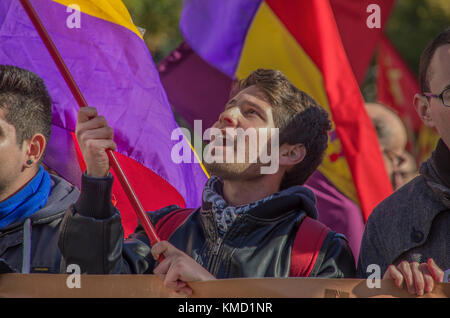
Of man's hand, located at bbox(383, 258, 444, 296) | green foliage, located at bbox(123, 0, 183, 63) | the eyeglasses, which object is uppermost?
green foliage, located at bbox(123, 0, 183, 63)

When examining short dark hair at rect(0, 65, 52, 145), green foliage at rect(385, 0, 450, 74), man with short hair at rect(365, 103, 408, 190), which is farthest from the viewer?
green foliage at rect(385, 0, 450, 74)

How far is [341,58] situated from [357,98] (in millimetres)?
313

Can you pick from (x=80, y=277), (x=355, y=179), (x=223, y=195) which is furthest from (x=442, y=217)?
(x=355, y=179)

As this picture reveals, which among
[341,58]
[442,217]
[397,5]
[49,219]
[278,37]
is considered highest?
[397,5]

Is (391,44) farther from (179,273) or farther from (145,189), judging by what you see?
(179,273)

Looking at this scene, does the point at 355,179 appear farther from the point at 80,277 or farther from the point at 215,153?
the point at 80,277

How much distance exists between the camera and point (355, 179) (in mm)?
4527

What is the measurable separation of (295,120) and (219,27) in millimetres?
1885

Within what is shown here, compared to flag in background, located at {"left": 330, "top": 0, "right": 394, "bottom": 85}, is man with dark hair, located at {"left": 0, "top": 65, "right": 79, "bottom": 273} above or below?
below

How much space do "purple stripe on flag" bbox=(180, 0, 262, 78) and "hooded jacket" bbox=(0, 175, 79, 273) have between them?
2219 millimetres

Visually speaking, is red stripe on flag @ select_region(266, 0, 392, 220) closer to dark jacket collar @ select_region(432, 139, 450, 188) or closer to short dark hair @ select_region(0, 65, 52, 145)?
dark jacket collar @ select_region(432, 139, 450, 188)

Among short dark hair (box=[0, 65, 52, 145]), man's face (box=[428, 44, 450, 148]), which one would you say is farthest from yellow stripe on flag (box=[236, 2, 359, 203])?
short dark hair (box=[0, 65, 52, 145])

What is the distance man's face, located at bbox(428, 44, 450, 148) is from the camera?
107 inches

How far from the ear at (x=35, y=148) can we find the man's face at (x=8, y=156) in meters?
0.03
